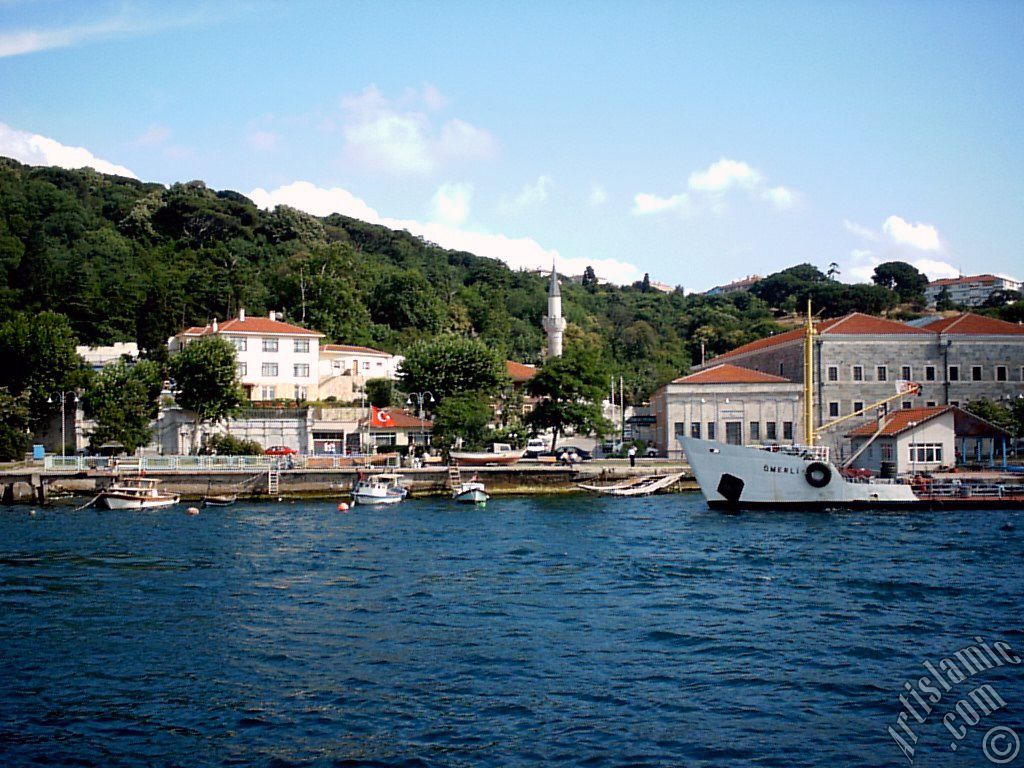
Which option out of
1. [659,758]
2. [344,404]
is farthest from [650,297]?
[659,758]

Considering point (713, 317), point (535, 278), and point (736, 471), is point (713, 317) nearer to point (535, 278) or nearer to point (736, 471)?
point (535, 278)

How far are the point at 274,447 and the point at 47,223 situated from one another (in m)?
52.2

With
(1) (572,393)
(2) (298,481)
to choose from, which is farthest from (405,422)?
(2) (298,481)

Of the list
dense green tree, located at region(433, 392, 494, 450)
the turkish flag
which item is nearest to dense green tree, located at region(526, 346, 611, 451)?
dense green tree, located at region(433, 392, 494, 450)

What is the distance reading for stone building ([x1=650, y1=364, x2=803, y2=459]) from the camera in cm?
5822

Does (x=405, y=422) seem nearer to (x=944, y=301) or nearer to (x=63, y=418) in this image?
(x=63, y=418)

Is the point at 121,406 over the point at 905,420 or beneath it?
over

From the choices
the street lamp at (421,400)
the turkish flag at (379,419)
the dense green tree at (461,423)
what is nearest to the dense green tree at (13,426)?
the turkish flag at (379,419)

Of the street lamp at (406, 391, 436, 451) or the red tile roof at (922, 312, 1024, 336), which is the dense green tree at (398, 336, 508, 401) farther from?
the red tile roof at (922, 312, 1024, 336)

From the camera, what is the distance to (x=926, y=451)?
4644 centimetres

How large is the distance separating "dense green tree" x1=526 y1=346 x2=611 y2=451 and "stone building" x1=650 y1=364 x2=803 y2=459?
4.24 m

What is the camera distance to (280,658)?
16234 mm

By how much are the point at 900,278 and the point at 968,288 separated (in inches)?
580

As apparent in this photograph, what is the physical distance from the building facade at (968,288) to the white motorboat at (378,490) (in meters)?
120
